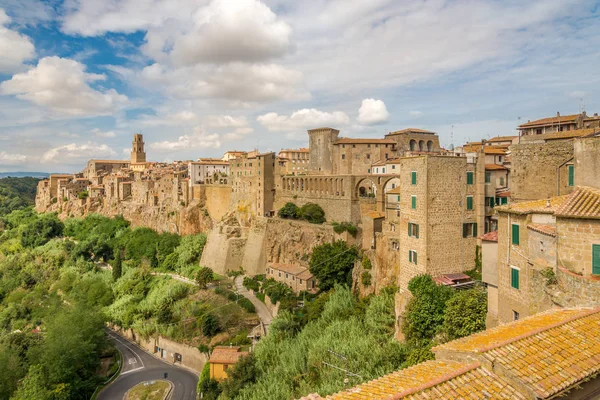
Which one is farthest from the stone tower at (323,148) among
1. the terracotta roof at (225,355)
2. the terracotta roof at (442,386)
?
the terracotta roof at (442,386)

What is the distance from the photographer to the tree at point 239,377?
20484 mm

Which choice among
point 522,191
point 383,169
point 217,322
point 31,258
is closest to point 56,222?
point 31,258

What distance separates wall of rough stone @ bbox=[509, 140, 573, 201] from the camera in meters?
15.9

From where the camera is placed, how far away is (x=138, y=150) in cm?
9575

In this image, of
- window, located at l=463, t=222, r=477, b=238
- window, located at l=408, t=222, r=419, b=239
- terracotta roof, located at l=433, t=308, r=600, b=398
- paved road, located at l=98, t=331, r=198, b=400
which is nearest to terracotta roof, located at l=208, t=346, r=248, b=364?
paved road, located at l=98, t=331, r=198, b=400

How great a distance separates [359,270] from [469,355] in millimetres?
19149

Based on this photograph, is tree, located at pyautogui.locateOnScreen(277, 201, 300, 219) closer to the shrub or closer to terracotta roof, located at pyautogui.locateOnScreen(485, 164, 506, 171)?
the shrub

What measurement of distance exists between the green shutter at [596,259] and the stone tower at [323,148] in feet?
127

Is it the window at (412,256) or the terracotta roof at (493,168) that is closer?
the window at (412,256)

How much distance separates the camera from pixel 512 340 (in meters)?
6.98

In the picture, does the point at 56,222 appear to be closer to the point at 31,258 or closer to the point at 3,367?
the point at 31,258

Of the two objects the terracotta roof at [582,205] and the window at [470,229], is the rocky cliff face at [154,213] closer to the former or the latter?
→ the window at [470,229]

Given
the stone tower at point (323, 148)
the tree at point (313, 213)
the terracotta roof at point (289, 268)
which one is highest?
the stone tower at point (323, 148)

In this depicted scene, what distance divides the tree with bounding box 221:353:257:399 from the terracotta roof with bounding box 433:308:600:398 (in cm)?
1581
